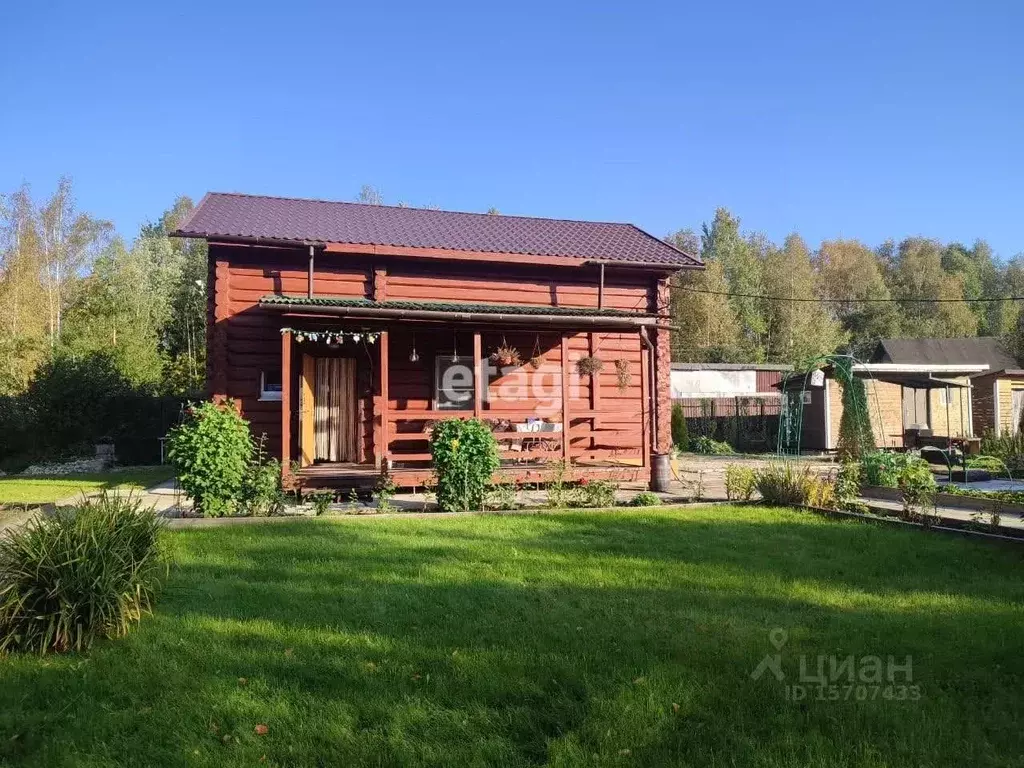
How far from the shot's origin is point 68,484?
13297mm

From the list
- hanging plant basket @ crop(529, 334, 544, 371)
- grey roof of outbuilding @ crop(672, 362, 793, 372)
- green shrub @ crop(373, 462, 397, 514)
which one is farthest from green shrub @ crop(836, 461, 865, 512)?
grey roof of outbuilding @ crop(672, 362, 793, 372)

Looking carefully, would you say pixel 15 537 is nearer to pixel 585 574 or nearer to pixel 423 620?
pixel 423 620

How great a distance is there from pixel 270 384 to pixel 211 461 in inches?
173

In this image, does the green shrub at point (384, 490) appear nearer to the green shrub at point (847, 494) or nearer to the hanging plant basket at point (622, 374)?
the hanging plant basket at point (622, 374)

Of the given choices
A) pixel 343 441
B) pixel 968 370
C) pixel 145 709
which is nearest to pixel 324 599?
pixel 145 709

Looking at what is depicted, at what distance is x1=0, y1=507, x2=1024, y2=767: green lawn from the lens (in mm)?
2793

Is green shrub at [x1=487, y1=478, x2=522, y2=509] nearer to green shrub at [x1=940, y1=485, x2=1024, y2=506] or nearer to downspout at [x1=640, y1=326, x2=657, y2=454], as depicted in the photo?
downspout at [x1=640, y1=326, x2=657, y2=454]

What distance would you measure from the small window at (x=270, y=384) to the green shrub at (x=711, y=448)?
14.6 metres

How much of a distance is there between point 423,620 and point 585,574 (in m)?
1.58

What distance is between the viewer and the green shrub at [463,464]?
28.5 feet

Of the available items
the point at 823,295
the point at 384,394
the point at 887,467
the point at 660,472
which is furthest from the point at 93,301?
the point at 823,295

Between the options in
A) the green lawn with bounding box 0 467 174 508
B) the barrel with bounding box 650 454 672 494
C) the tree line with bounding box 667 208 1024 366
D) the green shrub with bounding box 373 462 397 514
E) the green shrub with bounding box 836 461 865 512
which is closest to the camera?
the green shrub with bounding box 373 462 397 514

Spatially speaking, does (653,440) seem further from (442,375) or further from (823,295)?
(823,295)

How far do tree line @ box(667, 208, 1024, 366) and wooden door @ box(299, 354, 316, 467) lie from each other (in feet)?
80.0
